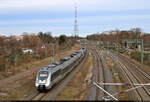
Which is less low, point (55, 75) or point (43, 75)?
point (43, 75)

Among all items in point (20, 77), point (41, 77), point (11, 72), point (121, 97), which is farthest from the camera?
point (11, 72)

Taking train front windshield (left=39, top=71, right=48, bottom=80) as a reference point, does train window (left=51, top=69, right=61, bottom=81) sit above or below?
A: below

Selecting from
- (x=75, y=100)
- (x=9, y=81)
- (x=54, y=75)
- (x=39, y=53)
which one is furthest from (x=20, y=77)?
(x=39, y=53)

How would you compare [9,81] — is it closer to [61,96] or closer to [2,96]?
[2,96]

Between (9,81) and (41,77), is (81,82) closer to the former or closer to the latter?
(41,77)

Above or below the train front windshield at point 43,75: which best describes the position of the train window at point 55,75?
below

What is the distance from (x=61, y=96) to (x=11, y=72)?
1947 cm

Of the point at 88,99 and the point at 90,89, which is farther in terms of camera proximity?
the point at 90,89

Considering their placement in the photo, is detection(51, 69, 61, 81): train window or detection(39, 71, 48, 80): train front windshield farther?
detection(51, 69, 61, 81): train window

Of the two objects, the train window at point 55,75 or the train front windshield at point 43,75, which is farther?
the train window at point 55,75

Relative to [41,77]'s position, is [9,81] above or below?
below

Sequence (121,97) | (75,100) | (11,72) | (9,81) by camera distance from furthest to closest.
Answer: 1. (11,72)
2. (9,81)
3. (121,97)
4. (75,100)

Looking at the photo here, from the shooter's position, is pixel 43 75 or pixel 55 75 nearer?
pixel 43 75

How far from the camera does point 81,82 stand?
3394 cm
